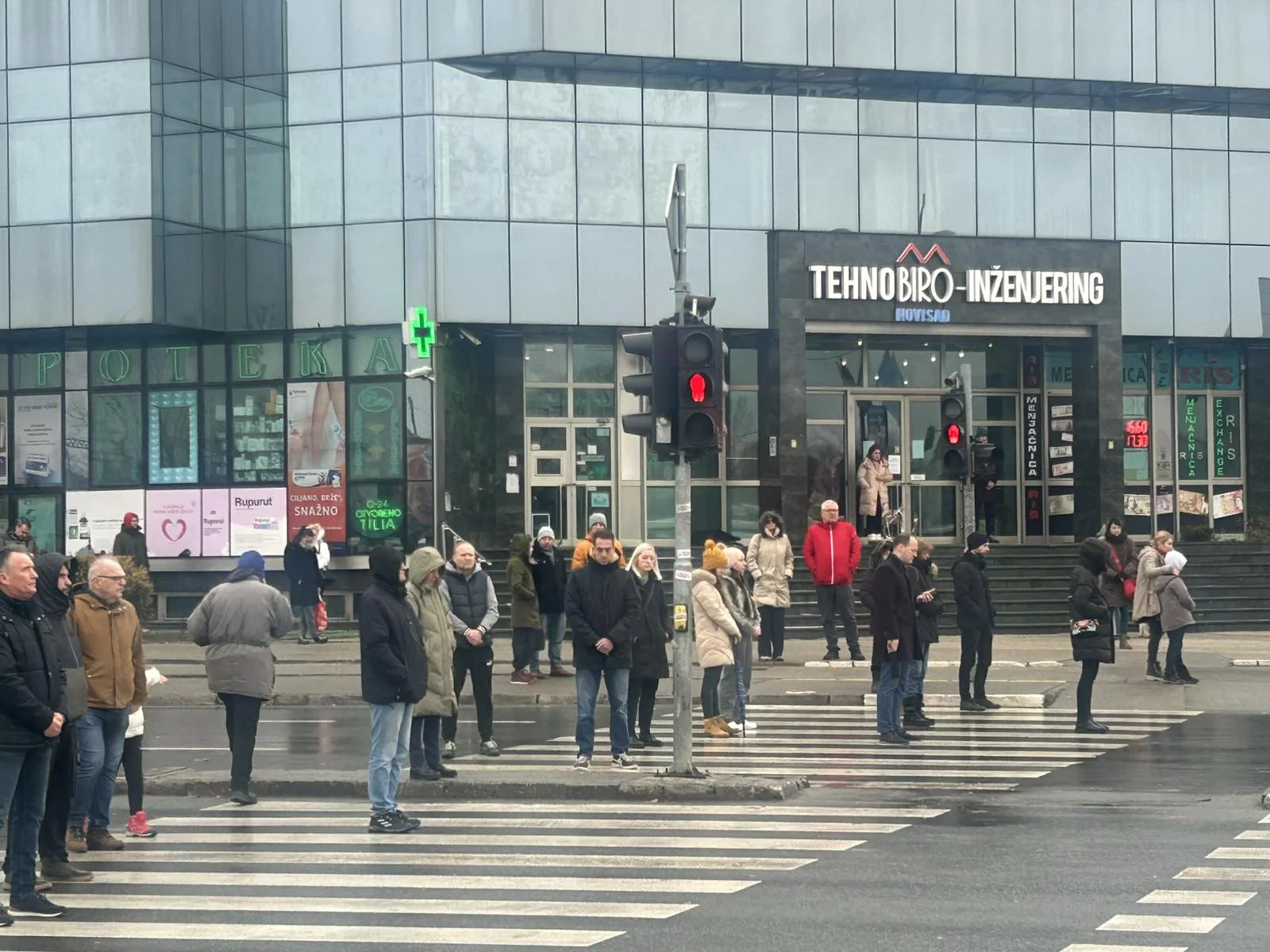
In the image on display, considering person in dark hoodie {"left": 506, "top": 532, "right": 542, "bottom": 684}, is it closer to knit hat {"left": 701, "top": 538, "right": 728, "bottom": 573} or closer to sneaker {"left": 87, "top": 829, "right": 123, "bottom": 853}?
knit hat {"left": 701, "top": 538, "right": 728, "bottom": 573}

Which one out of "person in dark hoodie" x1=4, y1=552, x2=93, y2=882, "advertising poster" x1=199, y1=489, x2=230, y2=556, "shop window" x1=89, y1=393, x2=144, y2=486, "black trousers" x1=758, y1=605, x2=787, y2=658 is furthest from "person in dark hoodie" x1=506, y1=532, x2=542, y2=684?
"shop window" x1=89, y1=393, x2=144, y2=486

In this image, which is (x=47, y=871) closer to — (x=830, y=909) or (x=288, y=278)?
(x=830, y=909)

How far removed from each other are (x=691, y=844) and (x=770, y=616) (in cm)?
1340

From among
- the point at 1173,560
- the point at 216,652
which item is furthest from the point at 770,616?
the point at 216,652

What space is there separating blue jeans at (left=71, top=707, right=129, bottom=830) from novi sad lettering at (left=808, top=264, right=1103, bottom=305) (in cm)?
2544

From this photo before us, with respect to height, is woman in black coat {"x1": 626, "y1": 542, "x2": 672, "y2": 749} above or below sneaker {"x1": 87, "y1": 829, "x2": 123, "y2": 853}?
above

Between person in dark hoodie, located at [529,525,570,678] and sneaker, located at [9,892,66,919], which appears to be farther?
person in dark hoodie, located at [529,525,570,678]

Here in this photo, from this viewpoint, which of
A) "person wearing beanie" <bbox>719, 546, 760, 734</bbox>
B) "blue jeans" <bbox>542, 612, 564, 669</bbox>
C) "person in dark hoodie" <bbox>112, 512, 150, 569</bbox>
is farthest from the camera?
"person in dark hoodie" <bbox>112, 512, 150, 569</bbox>

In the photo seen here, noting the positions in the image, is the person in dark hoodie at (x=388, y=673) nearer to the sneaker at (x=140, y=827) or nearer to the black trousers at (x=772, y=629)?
the sneaker at (x=140, y=827)

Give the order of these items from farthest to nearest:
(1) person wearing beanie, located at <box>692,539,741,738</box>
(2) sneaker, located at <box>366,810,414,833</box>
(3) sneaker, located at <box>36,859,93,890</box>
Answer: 1. (1) person wearing beanie, located at <box>692,539,741,738</box>
2. (2) sneaker, located at <box>366,810,414,833</box>
3. (3) sneaker, located at <box>36,859,93,890</box>

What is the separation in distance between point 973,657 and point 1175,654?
3664 mm

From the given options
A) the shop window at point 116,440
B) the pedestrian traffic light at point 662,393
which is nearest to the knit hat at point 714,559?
the pedestrian traffic light at point 662,393

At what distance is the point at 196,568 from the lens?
3519 centimetres

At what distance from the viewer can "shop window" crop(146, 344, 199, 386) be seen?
117ft
